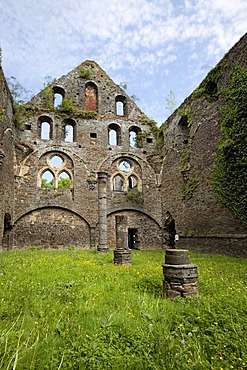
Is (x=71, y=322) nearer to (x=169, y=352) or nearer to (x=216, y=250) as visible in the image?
(x=169, y=352)

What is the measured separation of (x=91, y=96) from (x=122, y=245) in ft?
43.0

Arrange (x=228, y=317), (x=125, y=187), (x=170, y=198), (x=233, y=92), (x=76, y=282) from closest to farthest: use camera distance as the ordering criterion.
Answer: (x=228, y=317)
(x=76, y=282)
(x=233, y=92)
(x=170, y=198)
(x=125, y=187)

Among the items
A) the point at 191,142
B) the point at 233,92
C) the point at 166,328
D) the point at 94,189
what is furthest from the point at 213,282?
the point at 94,189

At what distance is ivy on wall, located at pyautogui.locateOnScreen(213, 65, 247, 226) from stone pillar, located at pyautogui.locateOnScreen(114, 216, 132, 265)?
15.0 ft

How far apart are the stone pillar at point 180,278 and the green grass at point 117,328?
0.73ft

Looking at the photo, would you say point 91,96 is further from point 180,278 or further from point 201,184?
point 180,278

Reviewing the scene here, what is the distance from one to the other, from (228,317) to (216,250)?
29.6ft

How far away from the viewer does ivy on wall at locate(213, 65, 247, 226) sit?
401 inches

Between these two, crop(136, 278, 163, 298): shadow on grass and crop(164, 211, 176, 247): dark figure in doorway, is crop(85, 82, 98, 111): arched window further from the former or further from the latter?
crop(136, 278, 163, 298): shadow on grass

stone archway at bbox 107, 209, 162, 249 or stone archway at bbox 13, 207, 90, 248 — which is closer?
stone archway at bbox 13, 207, 90, 248

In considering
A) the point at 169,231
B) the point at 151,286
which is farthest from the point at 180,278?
the point at 169,231

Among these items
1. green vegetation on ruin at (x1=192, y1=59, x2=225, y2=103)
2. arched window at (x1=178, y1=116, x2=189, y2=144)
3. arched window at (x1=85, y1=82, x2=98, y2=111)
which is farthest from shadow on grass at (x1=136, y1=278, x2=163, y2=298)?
arched window at (x1=85, y1=82, x2=98, y2=111)

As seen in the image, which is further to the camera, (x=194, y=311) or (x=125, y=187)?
(x=125, y=187)

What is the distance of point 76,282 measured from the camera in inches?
202
